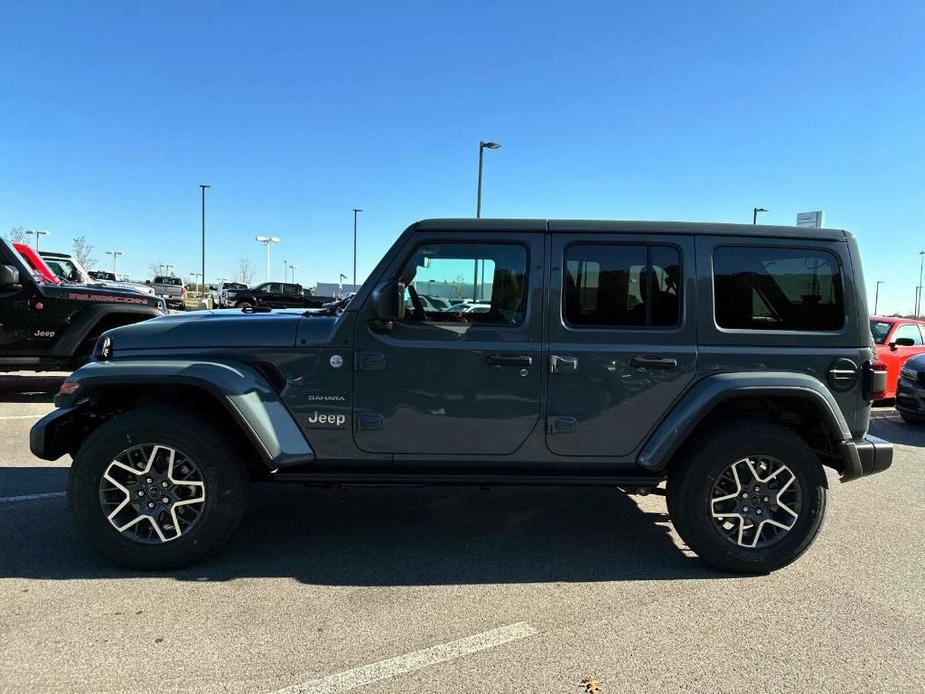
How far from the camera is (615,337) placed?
11.8 feet

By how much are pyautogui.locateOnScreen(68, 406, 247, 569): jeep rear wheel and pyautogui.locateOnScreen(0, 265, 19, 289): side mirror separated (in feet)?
18.8

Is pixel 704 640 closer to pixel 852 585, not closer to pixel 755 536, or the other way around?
pixel 755 536

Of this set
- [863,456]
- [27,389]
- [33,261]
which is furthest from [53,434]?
[33,261]

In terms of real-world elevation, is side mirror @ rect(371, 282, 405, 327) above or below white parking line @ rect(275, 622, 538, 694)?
above

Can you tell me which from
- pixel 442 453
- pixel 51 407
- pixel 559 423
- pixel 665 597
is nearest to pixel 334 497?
pixel 442 453

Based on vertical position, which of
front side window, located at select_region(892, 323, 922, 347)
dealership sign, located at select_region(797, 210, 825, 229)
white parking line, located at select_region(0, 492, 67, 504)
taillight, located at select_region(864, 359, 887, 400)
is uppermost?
dealership sign, located at select_region(797, 210, 825, 229)

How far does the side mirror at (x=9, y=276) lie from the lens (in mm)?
7699

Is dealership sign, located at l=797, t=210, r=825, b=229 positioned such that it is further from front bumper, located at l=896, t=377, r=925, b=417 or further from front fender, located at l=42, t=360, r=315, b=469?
front fender, located at l=42, t=360, r=315, b=469

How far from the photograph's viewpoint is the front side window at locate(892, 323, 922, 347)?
31.7ft

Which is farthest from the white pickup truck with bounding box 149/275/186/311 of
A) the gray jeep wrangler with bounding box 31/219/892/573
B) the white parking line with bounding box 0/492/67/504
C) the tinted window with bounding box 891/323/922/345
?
the gray jeep wrangler with bounding box 31/219/892/573

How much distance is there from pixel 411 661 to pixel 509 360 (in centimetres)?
162

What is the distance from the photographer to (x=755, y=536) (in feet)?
11.8

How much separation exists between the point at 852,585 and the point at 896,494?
7.70ft

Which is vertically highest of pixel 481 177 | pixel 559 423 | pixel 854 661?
pixel 481 177
